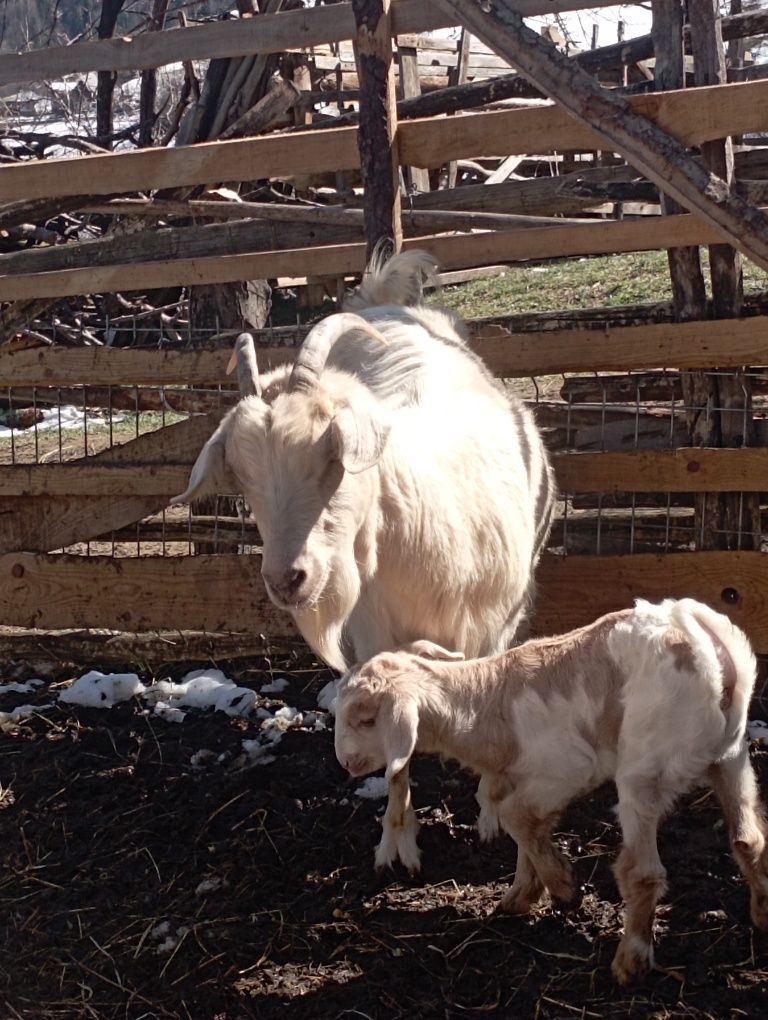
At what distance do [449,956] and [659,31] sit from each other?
3.73 meters

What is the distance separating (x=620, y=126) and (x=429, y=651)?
1999mm

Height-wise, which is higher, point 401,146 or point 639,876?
point 401,146

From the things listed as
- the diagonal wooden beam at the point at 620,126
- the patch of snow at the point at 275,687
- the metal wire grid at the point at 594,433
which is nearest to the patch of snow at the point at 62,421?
the metal wire grid at the point at 594,433

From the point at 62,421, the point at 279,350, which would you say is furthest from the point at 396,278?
the point at 62,421

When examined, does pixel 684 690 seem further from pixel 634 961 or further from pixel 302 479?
pixel 302 479

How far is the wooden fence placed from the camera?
4.95 m

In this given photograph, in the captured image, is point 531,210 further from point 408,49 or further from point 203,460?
point 408,49

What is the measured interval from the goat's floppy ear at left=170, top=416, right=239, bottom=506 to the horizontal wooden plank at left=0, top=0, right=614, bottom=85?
2.16m

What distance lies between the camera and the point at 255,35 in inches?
215

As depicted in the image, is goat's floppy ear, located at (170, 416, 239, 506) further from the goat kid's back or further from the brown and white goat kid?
the goat kid's back

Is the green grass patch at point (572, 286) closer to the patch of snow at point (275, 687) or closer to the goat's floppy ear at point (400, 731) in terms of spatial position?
the patch of snow at point (275, 687)

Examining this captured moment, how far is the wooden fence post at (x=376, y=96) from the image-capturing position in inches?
200

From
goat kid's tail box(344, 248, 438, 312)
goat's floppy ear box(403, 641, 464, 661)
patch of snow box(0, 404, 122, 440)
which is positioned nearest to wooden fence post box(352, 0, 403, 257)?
goat kid's tail box(344, 248, 438, 312)

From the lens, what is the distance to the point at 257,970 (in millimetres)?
3662
